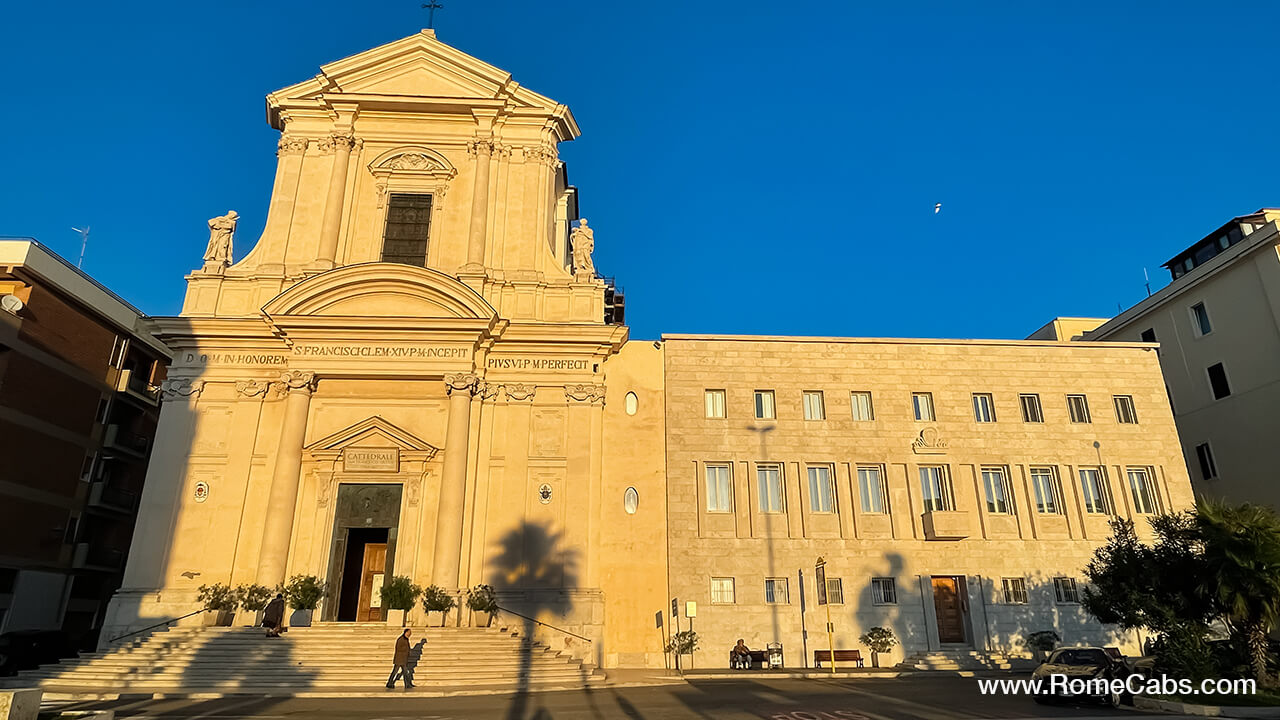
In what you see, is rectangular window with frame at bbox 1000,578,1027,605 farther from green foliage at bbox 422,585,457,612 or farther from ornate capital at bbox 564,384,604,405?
green foliage at bbox 422,585,457,612

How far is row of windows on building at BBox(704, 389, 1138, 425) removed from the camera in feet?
100

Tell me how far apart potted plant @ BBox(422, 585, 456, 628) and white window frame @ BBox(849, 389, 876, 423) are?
1734 cm

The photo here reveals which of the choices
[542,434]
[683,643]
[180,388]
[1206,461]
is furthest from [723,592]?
[1206,461]

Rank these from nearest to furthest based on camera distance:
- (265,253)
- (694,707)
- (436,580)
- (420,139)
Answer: (694,707)
(436,580)
(265,253)
(420,139)

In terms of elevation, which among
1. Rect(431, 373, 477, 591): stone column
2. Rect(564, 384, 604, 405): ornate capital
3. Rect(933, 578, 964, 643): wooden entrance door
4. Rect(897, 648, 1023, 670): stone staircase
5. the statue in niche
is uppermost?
the statue in niche

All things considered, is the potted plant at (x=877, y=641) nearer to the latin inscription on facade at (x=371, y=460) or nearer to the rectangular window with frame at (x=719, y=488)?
the rectangular window with frame at (x=719, y=488)

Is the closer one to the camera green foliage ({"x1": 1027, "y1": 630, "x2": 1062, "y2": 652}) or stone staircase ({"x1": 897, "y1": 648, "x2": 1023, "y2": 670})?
stone staircase ({"x1": 897, "y1": 648, "x2": 1023, "y2": 670})

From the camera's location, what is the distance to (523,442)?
27500mm

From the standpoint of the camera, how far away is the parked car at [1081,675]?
16.7 meters

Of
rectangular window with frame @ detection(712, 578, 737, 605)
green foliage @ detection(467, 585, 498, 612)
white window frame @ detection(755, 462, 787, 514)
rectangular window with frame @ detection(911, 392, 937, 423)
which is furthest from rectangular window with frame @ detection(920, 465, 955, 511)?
green foliage @ detection(467, 585, 498, 612)

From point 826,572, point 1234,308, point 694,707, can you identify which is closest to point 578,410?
point 826,572

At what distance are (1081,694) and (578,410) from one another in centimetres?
1746

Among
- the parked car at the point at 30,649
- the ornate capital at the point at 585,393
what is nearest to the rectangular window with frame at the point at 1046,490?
the ornate capital at the point at 585,393

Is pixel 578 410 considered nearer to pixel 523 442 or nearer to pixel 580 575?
pixel 523 442
